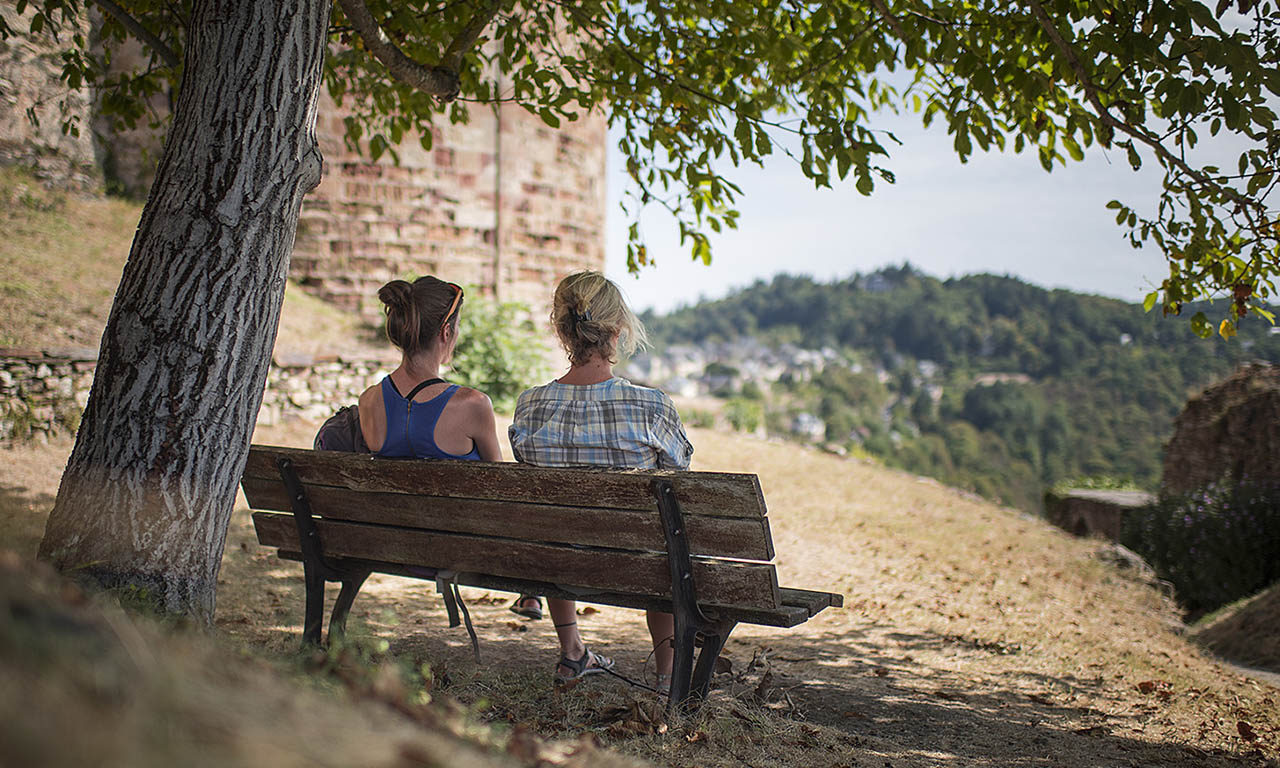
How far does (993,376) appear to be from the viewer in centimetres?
4228

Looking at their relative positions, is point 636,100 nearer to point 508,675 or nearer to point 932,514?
point 508,675

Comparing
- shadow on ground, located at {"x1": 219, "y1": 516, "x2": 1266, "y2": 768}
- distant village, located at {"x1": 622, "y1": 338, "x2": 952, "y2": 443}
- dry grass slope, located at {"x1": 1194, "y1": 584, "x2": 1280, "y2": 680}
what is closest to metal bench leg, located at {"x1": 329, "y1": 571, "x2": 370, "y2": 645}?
shadow on ground, located at {"x1": 219, "y1": 516, "x2": 1266, "y2": 768}

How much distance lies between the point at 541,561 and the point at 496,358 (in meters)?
7.55

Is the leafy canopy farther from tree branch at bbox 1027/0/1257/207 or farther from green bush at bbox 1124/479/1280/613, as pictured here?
green bush at bbox 1124/479/1280/613

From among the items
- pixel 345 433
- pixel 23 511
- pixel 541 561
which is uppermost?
pixel 345 433

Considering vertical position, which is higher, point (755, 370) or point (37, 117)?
point (37, 117)

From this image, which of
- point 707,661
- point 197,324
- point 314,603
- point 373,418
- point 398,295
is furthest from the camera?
point 314,603

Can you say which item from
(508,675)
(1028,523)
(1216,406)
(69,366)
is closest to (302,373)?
(69,366)

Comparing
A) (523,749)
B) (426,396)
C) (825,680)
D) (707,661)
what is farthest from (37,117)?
(523,749)

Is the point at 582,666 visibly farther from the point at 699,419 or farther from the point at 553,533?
the point at 699,419

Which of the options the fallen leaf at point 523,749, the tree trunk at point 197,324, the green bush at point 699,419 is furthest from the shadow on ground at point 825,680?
the green bush at point 699,419

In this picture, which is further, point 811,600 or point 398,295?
point 398,295

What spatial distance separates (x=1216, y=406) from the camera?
9.66 meters

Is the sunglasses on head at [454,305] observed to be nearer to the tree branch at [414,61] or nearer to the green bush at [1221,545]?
the tree branch at [414,61]
